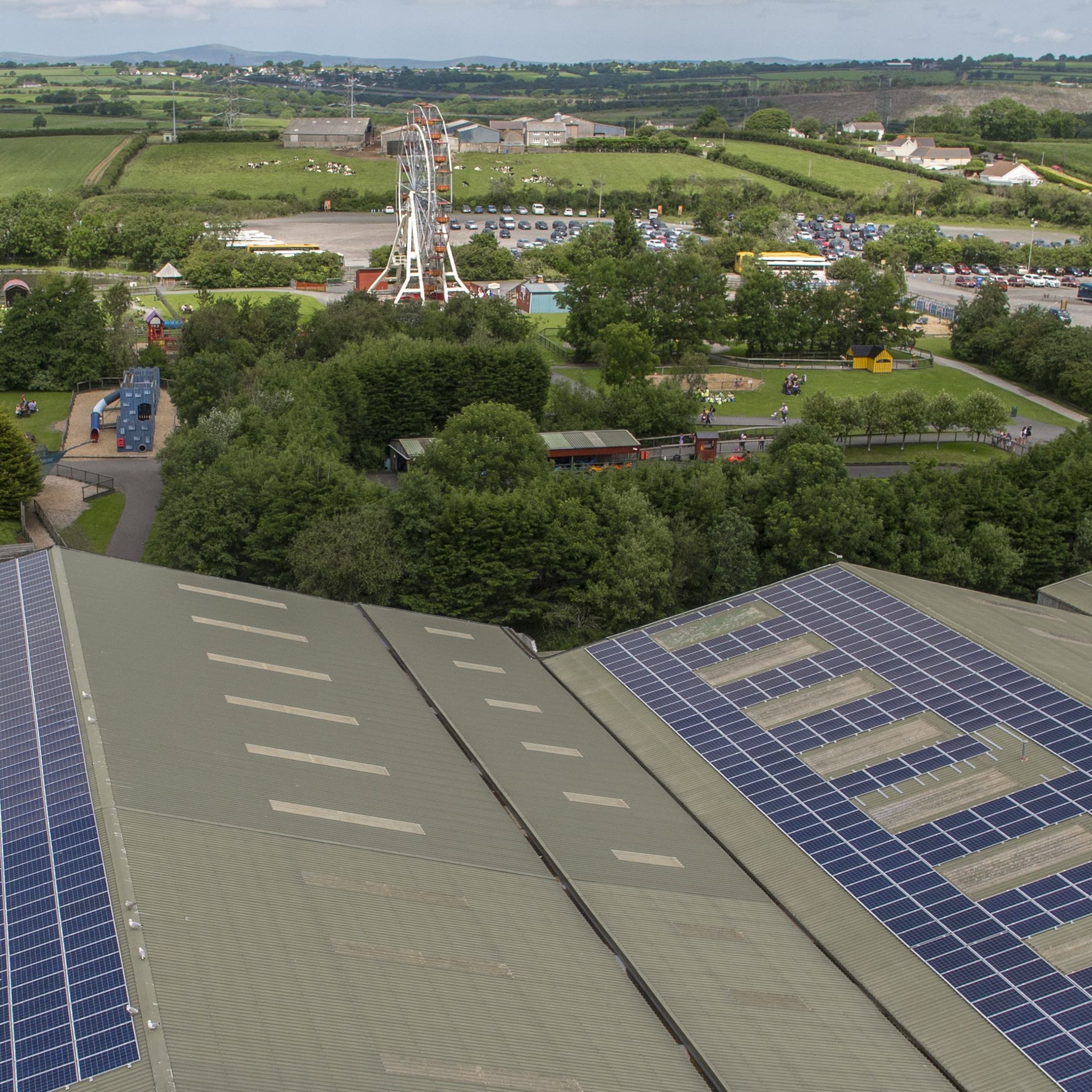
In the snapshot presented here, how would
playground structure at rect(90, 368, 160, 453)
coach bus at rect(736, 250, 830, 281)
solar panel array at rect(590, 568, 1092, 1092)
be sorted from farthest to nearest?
coach bus at rect(736, 250, 830, 281) → playground structure at rect(90, 368, 160, 453) → solar panel array at rect(590, 568, 1092, 1092)

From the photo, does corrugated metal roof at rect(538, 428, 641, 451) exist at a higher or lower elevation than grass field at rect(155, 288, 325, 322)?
lower

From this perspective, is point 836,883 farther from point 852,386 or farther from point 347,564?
point 852,386

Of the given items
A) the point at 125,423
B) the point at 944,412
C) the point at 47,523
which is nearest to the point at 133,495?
the point at 47,523

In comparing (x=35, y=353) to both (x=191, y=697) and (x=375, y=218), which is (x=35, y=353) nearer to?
(x=191, y=697)

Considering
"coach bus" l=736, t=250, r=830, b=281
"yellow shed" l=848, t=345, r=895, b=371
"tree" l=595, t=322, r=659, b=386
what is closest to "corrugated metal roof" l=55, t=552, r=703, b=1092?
"tree" l=595, t=322, r=659, b=386

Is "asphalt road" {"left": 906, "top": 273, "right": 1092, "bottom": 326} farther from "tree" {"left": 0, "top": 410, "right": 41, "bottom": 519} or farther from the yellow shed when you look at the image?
"tree" {"left": 0, "top": 410, "right": 41, "bottom": 519}

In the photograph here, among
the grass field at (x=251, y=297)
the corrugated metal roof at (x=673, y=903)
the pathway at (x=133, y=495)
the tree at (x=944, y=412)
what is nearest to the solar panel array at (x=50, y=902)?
the corrugated metal roof at (x=673, y=903)
